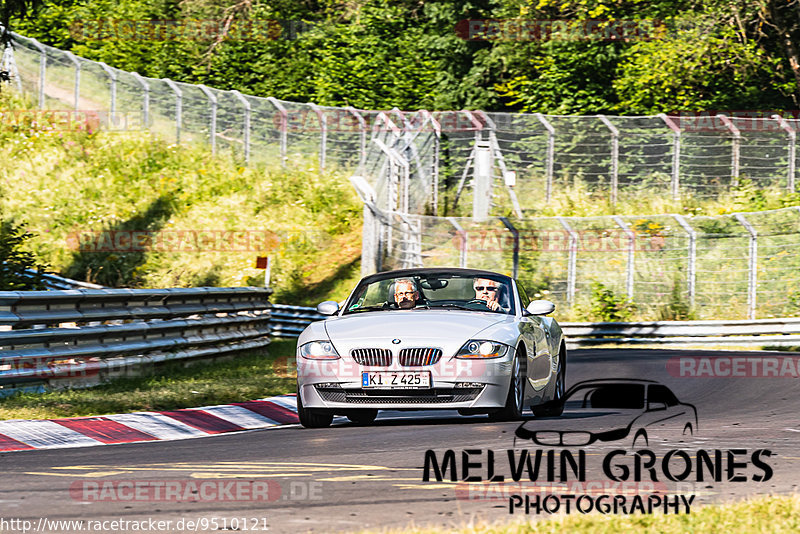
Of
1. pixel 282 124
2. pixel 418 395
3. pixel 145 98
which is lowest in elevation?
pixel 418 395

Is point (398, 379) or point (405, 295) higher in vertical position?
point (405, 295)

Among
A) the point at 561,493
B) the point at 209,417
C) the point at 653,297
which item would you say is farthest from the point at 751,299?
the point at 561,493

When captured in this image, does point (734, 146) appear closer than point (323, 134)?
Yes

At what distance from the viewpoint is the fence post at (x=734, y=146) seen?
106ft

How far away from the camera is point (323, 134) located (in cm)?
3584

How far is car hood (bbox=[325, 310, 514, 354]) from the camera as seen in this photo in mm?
9773

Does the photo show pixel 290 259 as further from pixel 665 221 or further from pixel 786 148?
pixel 786 148

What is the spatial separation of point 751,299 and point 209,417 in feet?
57.5

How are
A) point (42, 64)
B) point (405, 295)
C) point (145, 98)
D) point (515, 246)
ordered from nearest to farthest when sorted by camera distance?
point (405, 295) < point (515, 246) < point (145, 98) < point (42, 64)

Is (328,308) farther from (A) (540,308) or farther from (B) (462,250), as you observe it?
(B) (462,250)

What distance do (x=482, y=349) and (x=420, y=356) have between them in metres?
0.49

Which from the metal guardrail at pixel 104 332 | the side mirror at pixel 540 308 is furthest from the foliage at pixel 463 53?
the side mirror at pixel 540 308

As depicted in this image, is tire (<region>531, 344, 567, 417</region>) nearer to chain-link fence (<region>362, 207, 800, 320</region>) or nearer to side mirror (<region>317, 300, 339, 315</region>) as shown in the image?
side mirror (<region>317, 300, 339, 315</region>)

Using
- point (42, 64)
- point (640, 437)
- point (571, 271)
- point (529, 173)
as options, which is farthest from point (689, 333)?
point (42, 64)
